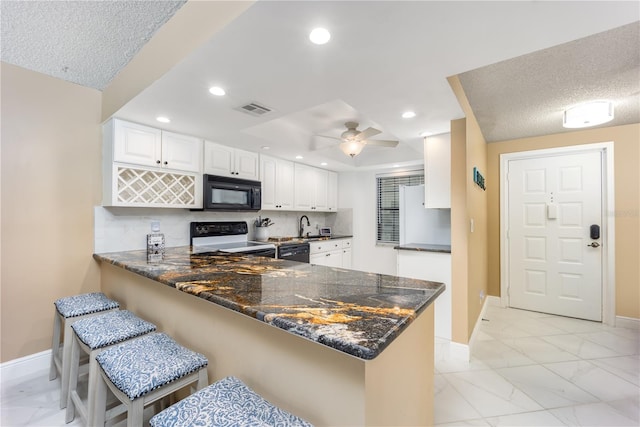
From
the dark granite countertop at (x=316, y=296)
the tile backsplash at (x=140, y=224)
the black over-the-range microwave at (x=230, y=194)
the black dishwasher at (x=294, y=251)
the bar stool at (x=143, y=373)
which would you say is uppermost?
the black over-the-range microwave at (x=230, y=194)

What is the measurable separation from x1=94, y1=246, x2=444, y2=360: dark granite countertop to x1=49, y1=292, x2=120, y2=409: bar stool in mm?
404

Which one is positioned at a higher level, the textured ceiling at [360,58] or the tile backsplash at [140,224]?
the textured ceiling at [360,58]

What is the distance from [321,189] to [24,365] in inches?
157

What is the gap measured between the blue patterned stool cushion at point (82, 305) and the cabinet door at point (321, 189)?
3.21 m

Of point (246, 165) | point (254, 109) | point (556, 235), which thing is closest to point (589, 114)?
point (556, 235)

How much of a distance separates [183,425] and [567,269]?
452 cm

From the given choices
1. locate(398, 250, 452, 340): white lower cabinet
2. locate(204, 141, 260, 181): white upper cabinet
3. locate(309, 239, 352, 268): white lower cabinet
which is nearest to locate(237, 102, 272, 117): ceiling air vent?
locate(204, 141, 260, 181): white upper cabinet

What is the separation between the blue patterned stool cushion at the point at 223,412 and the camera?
0.84m

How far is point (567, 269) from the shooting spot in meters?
3.53

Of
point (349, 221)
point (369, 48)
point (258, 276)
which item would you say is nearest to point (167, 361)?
point (258, 276)

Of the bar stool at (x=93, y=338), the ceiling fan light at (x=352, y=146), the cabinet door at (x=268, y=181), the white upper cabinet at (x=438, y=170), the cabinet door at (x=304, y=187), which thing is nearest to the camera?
the bar stool at (x=93, y=338)

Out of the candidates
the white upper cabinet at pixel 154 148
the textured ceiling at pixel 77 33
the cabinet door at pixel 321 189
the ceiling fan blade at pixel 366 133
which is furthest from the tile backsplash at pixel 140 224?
the ceiling fan blade at pixel 366 133

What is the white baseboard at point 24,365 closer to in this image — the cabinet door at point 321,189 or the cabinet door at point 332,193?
the cabinet door at point 321,189

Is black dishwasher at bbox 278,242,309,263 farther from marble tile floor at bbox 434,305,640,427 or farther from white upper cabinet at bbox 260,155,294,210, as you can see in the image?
marble tile floor at bbox 434,305,640,427
